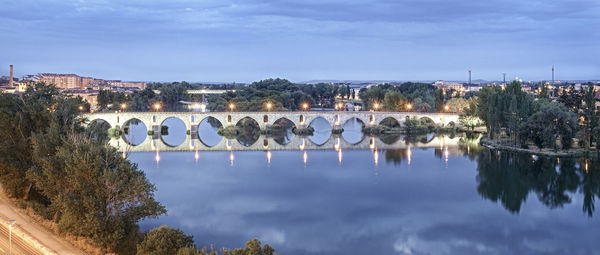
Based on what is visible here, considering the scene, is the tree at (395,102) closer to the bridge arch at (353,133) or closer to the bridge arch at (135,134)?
the bridge arch at (353,133)

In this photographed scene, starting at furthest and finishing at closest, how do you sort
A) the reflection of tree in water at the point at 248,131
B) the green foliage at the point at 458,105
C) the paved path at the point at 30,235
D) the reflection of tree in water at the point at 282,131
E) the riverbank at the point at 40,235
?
the green foliage at the point at 458,105 → the reflection of tree in water at the point at 282,131 → the reflection of tree in water at the point at 248,131 → the riverbank at the point at 40,235 → the paved path at the point at 30,235

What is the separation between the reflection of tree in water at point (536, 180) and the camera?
77.2 ft

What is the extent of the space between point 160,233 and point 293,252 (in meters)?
4.61

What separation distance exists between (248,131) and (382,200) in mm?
25386

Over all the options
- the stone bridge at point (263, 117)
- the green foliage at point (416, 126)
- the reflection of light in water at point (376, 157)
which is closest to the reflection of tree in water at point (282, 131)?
the stone bridge at point (263, 117)

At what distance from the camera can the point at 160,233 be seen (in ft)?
45.3

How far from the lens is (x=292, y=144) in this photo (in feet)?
131

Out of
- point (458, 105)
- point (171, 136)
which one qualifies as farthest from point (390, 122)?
point (171, 136)

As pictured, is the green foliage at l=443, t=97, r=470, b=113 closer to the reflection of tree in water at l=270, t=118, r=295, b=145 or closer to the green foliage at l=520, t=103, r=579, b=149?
the reflection of tree in water at l=270, t=118, r=295, b=145

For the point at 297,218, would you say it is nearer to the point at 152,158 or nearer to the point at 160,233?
the point at 160,233

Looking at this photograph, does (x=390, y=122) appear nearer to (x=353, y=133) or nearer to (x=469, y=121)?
(x=353, y=133)

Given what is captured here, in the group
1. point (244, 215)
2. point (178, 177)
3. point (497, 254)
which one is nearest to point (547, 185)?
point (497, 254)

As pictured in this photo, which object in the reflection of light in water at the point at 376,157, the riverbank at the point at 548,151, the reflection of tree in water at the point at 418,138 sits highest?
the reflection of tree in water at the point at 418,138

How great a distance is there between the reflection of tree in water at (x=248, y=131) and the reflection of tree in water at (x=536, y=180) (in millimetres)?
16944
